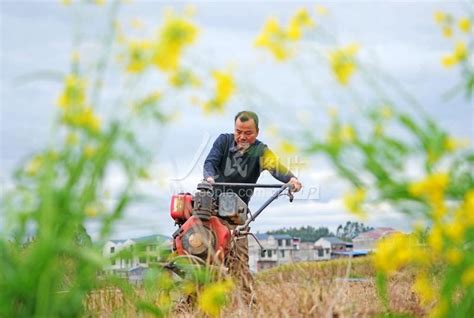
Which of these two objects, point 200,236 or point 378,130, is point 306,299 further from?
point 200,236

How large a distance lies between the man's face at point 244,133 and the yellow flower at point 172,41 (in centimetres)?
387

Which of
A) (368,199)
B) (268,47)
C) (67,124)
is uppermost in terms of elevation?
(268,47)

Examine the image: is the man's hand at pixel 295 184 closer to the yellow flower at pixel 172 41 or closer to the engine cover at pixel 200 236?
the engine cover at pixel 200 236

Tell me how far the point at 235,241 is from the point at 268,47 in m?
3.70

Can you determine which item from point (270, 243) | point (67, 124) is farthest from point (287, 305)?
point (270, 243)

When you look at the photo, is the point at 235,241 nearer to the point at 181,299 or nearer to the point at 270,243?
the point at 181,299

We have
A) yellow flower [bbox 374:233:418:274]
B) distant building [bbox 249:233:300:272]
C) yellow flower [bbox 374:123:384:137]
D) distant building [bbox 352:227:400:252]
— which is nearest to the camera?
yellow flower [bbox 374:233:418:274]

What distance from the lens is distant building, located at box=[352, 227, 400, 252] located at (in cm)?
374

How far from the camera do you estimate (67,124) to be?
271cm

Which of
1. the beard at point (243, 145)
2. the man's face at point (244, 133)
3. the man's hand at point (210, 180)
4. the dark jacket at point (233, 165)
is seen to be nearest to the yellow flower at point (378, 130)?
the man's hand at point (210, 180)

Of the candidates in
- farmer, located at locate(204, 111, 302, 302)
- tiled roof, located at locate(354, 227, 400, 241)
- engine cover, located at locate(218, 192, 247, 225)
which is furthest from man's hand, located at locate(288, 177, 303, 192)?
tiled roof, located at locate(354, 227, 400, 241)

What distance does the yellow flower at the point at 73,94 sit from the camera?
2.70 metres

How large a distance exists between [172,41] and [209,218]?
370 centimetres

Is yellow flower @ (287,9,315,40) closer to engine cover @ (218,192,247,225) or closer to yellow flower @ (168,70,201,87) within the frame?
yellow flower @ (168,70,201,87)
